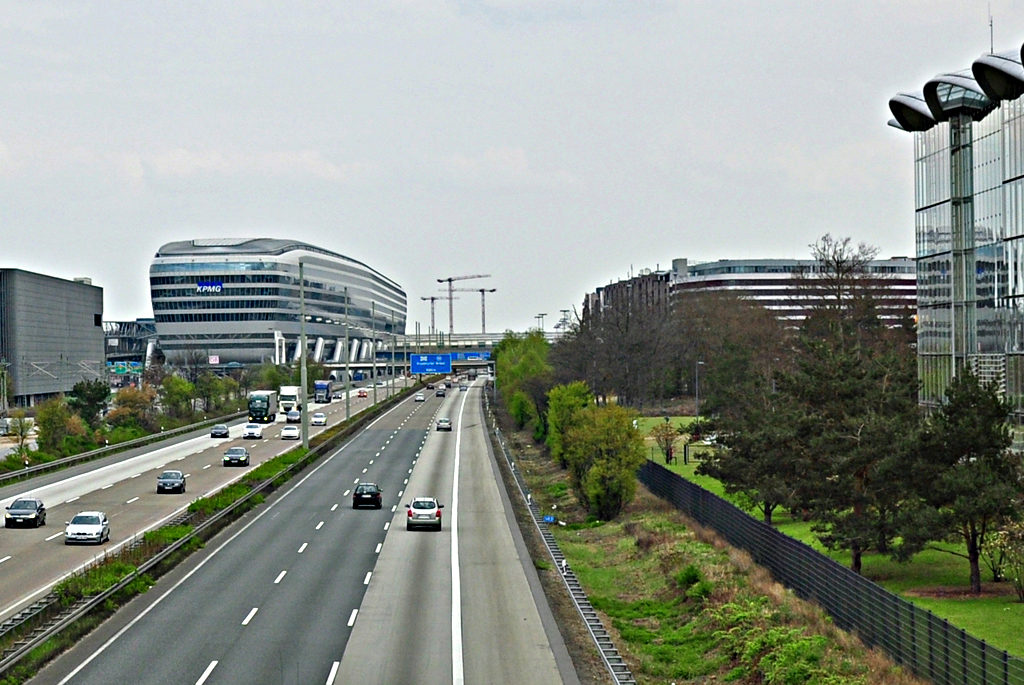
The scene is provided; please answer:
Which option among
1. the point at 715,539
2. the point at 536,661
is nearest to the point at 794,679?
the point at 536,661

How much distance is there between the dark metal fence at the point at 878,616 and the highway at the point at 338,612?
7.51m

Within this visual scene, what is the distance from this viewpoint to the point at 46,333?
529 ft

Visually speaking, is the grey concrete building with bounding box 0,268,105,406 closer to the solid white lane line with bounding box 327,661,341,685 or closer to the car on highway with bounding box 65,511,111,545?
the car on highway with bounding box 65,511,111,545

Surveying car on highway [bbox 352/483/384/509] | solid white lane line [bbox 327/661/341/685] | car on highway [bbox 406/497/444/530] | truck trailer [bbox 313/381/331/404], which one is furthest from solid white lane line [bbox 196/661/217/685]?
truck trailer [bbox 313/381/331/404]

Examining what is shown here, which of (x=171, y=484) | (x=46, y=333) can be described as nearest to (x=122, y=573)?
(x=171, y=484)

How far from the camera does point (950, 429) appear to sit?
122 feet

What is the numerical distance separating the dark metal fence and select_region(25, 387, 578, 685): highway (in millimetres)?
7507

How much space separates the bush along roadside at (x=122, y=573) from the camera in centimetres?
2516

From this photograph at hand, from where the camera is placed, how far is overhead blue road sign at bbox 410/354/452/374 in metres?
177

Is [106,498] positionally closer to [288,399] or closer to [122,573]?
[122,573]

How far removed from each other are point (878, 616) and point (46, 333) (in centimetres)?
15221

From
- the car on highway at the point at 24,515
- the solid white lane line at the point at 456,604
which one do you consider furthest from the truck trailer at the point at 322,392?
the car on highway at the point at 24,515

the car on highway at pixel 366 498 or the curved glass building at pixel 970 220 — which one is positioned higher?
the curved glass building at pixel 970 220

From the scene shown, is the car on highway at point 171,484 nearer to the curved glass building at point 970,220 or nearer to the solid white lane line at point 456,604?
the solid white lane line at point 456,604
